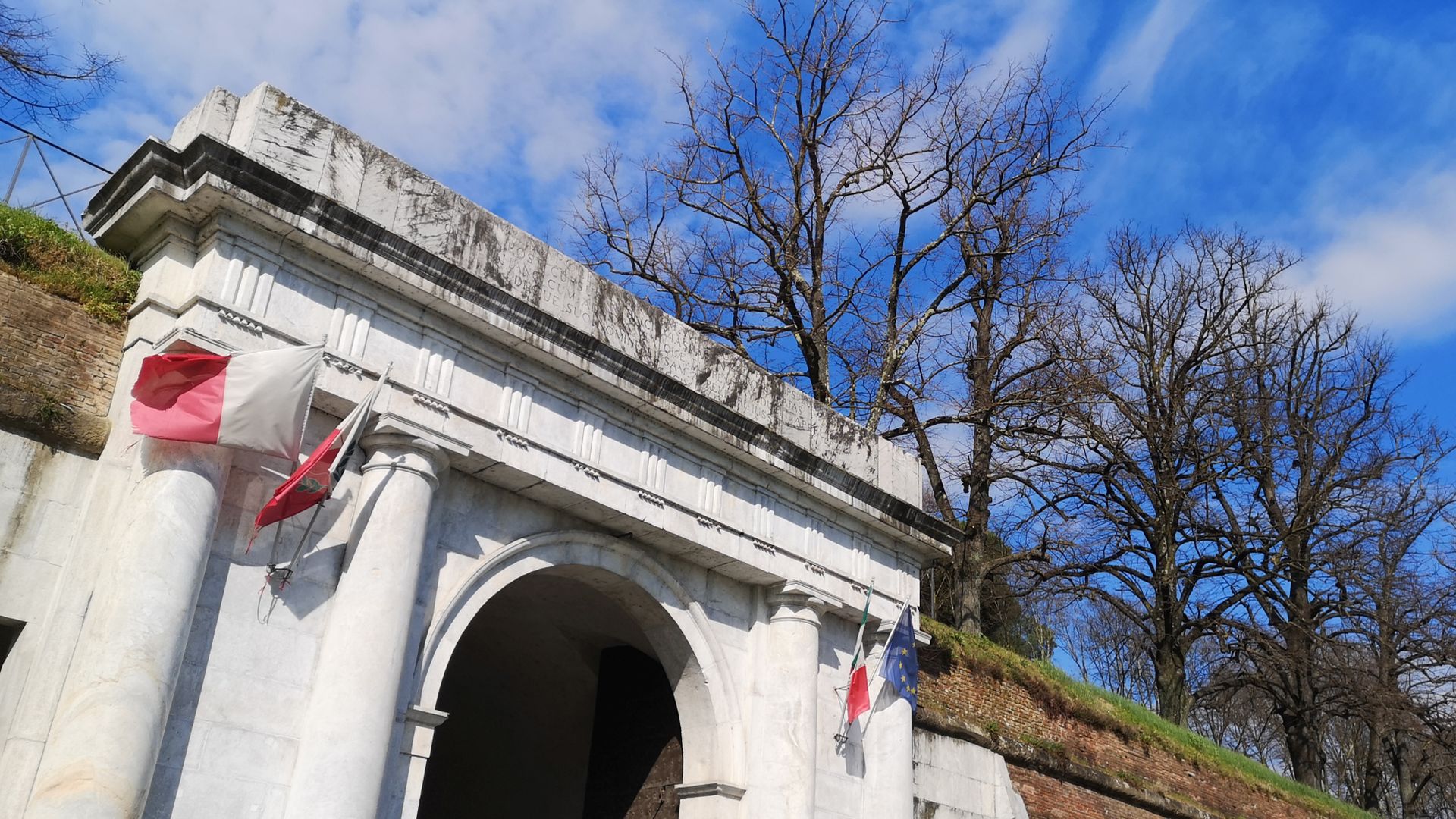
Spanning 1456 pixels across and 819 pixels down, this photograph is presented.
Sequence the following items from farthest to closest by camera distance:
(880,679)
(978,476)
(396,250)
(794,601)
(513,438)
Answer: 1. (978,476)
2. (880,679)
3. (794,601)
4. (513,438)
5. (396,250)

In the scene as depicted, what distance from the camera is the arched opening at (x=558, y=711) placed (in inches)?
464

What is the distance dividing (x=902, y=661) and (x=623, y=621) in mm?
2770

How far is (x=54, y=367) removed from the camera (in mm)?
8438

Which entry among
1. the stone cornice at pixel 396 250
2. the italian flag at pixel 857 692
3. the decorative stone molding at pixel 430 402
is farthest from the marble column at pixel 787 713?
the decorative stone molding at pixel 430 402

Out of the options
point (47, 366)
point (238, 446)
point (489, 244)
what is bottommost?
point (238, 446)

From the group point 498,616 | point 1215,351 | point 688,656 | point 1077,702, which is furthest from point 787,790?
point 1215,351

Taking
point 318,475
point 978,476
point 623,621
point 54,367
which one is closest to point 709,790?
point 623,621

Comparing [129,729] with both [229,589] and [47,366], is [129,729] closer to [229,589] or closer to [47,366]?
[229,589]

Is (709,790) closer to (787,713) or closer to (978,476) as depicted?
(787,713)

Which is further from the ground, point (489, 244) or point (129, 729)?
point (489, 244)

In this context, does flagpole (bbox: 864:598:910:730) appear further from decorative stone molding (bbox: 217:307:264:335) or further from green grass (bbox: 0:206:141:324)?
green grass (bbox: 0:206:141:324)

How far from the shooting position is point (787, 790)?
10719mm

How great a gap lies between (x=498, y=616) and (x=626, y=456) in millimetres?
3641

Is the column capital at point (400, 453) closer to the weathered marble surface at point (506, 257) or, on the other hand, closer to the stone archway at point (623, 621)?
the stone archway at point (623, 621)
